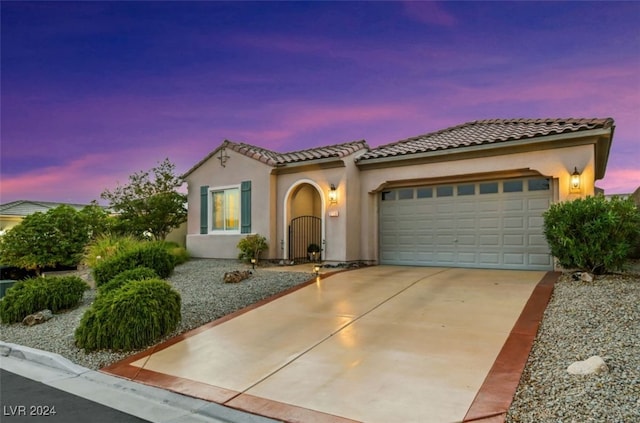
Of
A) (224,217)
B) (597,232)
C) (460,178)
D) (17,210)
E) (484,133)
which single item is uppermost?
(484,133)

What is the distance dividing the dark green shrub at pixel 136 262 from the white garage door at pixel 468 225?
665cm

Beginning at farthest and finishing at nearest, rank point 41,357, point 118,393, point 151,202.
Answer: point 151,202 < point 41,357 < point 118,393

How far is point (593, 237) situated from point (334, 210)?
6726 millimetres

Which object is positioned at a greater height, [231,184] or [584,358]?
[231,184]

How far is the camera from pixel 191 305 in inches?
306

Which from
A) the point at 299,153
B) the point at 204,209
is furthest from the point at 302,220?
the point at 204,209

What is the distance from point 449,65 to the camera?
12461 mm

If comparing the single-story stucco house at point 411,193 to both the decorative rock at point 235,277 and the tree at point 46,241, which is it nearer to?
the decorative rock at point 235,277

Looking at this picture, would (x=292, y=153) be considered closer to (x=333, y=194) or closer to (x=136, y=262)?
(x=333, y=194)

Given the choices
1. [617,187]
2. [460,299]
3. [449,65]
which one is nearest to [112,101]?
[449,65]

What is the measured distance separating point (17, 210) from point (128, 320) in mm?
22432

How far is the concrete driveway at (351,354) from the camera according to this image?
377cm

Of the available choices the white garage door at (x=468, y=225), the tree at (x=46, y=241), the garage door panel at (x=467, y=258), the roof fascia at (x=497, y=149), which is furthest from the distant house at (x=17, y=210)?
the garage door panel at (x=467, y=258)

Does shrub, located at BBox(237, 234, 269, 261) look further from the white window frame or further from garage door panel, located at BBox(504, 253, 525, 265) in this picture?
garage door panel, located at BBox(504, 253, 525, 265)
